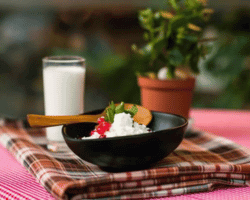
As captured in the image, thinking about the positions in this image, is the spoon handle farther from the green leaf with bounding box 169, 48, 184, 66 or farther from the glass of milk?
the green leaf with bounding box 169, 48, 184, 66

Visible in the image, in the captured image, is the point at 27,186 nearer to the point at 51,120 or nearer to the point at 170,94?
the point at 51,120

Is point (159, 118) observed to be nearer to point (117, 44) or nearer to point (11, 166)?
point (11, 166)

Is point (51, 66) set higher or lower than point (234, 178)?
higher

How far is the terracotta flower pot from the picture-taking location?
1.21 meters

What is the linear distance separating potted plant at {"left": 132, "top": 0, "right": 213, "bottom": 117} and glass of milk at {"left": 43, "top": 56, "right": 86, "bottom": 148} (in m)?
0.24

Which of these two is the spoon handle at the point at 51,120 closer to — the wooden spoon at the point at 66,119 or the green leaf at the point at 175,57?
the wooden spoon at the point at 66,119

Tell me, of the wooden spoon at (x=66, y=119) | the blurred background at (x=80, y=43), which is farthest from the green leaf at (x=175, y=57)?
the blurred background at (x=80, y=43)

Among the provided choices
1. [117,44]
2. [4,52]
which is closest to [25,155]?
[117,44]

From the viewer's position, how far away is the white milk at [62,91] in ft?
3.61

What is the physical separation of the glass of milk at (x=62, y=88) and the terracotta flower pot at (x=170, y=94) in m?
0.25

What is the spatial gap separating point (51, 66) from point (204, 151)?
1.69 feet

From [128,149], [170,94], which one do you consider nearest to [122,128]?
[128,149]

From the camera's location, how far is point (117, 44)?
10.4 ft

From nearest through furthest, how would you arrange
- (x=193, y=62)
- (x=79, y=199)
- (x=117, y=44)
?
(x=79, y=199)
(x=193, y=62)
(x=117, y=44)
